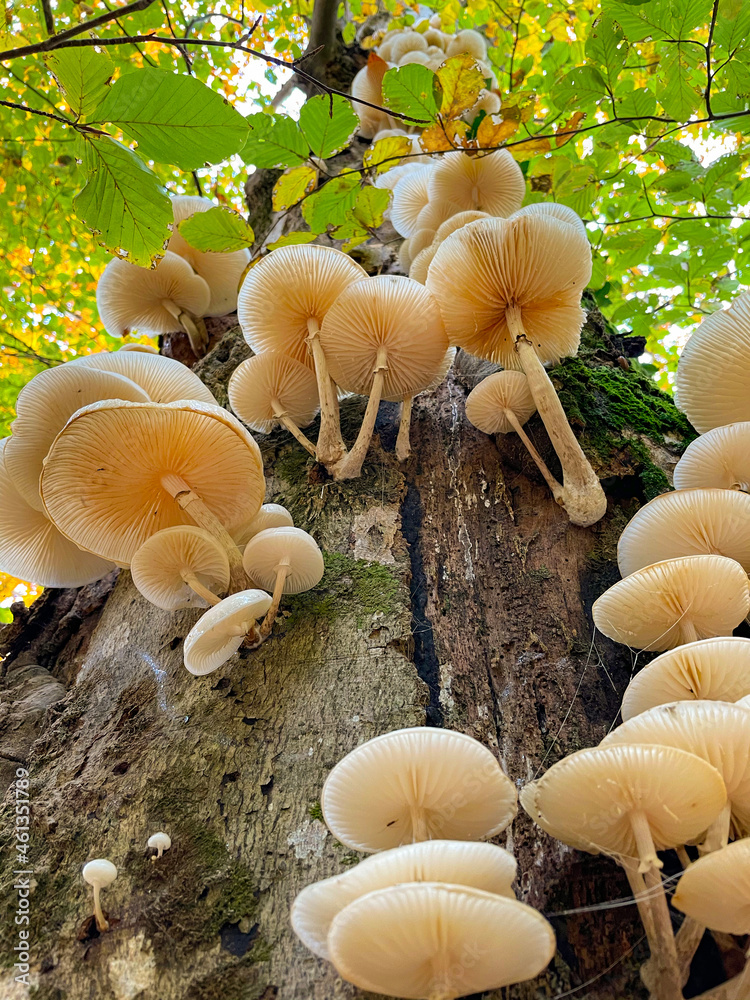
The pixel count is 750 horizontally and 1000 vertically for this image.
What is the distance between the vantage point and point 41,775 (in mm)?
2199

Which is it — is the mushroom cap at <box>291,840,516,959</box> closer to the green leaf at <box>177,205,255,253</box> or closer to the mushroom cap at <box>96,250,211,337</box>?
the green leaf at <box>177,205,255,253</box>

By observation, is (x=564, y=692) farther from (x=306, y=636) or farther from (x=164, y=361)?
(x=164, y=361)

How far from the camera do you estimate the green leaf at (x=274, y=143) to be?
2.56 metres

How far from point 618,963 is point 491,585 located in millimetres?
1171

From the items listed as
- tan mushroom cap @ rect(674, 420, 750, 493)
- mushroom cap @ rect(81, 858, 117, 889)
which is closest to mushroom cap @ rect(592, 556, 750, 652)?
tan mushroom cap @ rect(674, 420, 750, 493)

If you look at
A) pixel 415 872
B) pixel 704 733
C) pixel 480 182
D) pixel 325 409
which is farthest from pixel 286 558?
pixel 480 182

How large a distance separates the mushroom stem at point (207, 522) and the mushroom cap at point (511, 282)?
1.26 metres

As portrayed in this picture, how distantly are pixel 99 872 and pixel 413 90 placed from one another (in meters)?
2.82

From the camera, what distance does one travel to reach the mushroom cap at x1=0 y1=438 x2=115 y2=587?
2721mm

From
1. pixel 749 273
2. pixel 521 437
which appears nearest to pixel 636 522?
pixel 521 437

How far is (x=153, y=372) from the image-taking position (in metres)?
2.56

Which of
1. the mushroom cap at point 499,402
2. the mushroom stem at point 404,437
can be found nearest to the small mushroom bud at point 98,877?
the mushroom stem at point 404,437

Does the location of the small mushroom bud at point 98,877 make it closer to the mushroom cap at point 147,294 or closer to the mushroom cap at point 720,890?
the mushroom cap at point 720,890

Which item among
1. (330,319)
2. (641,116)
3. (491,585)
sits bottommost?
(491,585)
